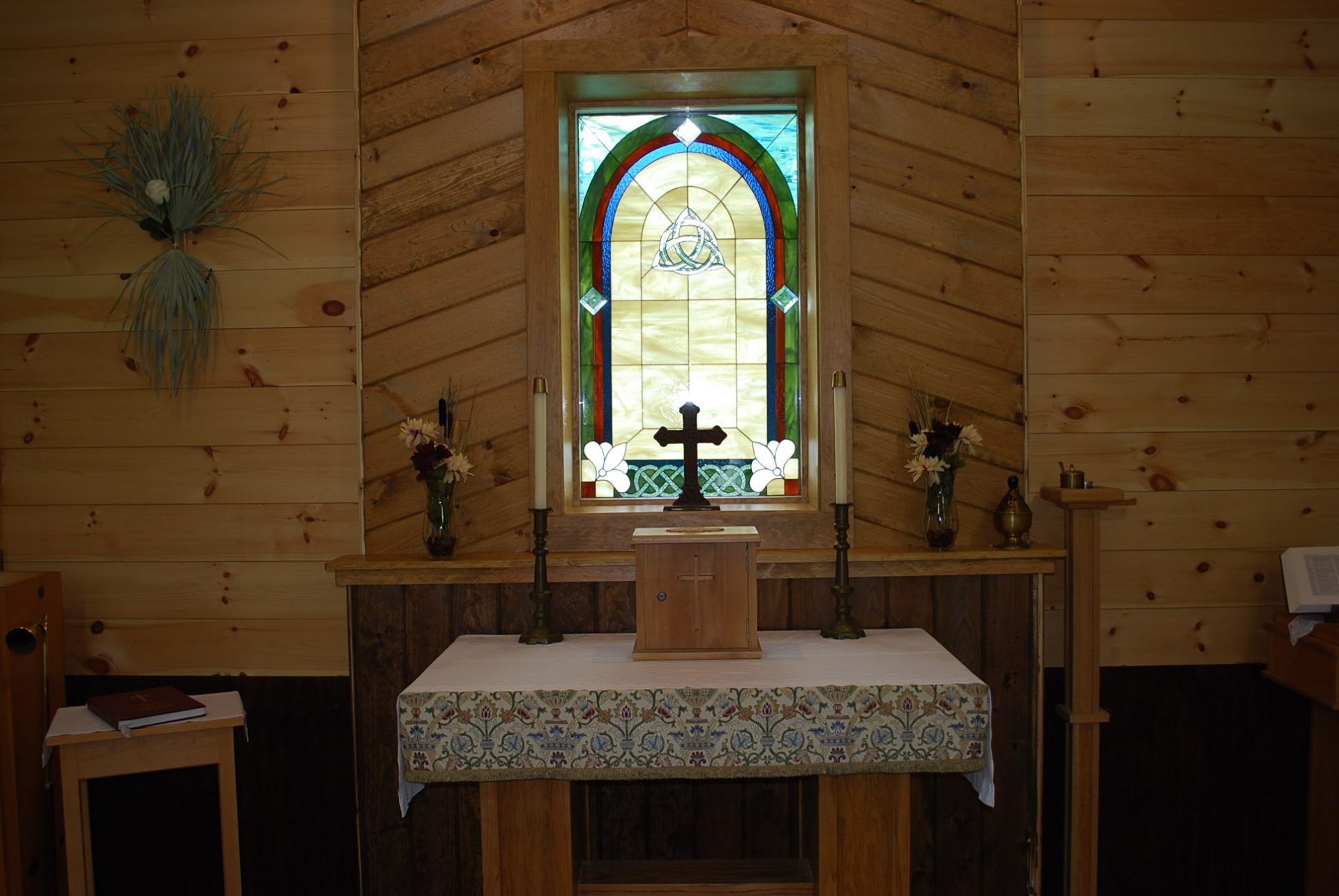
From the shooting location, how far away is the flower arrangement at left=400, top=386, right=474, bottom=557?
7.48 ft

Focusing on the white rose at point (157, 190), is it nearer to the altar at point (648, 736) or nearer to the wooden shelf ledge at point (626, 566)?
the wooden shelf ledge at point (626, 566)

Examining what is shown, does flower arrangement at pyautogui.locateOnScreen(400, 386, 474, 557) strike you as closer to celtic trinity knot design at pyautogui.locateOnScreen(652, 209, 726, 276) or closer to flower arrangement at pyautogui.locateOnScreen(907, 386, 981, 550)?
celtic trinity knot design at pyautogui.locateOnScreen(652, 209, 726, 276)

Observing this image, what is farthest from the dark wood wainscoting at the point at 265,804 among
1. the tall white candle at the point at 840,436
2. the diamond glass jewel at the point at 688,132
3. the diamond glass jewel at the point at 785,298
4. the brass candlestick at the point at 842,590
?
the diamond glass jewel at the point at 688,132

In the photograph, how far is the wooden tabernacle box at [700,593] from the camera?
6.76ft

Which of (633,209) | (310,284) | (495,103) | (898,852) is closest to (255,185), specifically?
(310,284)

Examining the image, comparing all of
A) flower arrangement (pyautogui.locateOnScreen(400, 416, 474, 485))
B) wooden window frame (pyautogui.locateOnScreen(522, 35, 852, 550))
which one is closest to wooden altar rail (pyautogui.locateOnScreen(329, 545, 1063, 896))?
wooden window frame (pyautogui.locateOnScreen(522, 35, 852, 550))

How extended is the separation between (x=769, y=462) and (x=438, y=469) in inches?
33.9

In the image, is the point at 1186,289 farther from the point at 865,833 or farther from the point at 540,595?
the point at 540,595

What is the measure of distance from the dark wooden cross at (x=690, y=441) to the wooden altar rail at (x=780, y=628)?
0.22 meters

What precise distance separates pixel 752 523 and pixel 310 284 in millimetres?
1288

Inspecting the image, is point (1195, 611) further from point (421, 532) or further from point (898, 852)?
point (421, 532)

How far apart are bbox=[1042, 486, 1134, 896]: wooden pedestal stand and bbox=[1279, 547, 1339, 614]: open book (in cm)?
45

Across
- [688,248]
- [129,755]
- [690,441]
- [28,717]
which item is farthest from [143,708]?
[688,248]

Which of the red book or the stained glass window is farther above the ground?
the stained glass window
